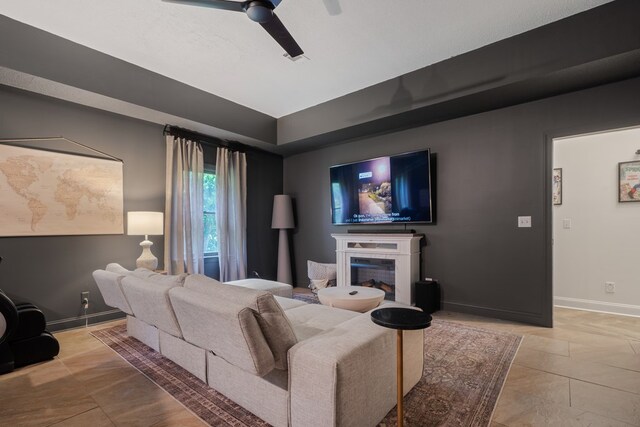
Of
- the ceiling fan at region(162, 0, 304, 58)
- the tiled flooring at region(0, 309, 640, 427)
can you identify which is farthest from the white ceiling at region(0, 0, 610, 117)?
the tiled flooring at region(0, 309, 640, 427)

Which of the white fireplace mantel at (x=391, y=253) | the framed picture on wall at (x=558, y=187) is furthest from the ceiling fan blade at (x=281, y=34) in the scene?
the framed picture on wall at (x=558, y=187)

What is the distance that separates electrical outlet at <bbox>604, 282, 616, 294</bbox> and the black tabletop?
360cm

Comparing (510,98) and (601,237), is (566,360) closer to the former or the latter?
(601,237)

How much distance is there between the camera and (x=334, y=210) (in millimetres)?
4504

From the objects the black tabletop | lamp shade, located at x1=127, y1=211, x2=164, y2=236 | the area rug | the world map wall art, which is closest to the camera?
the black tabletop

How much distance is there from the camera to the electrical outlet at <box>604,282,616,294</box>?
3419 mm

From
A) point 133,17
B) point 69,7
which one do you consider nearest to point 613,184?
point 133,17

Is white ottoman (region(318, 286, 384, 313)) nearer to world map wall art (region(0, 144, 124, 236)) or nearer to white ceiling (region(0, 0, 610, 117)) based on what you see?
white ceiling (region(0, 0, 610, 117))

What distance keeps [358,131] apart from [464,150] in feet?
4.47

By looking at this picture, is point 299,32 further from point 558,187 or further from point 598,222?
point 598,222

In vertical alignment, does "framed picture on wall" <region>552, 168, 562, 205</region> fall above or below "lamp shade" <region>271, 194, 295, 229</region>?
above

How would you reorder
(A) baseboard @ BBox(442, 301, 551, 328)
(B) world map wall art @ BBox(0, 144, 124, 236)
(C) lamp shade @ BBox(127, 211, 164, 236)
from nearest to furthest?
(B) world map wall art @ BBox(0, 144, 124, 236)
(A) baseboard @ BBox(442, 301, 551, 328)
(C) lamp shade @ BBox(127, 211, 164, 236)

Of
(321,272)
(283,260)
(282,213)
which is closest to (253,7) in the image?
(282,213)

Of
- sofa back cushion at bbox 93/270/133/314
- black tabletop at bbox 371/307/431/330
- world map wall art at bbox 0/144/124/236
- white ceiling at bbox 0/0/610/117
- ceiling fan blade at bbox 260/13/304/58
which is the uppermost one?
white ceiling at bbox 0/0/610/117
